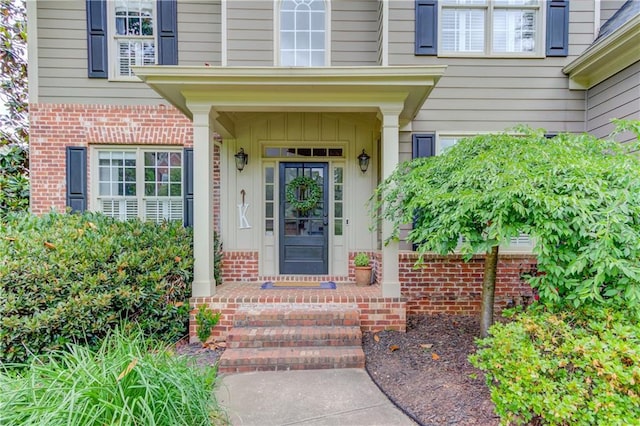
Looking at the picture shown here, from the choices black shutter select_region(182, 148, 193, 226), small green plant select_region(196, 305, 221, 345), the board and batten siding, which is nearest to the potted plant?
small green plant select_region(196, 305, 221, 345)

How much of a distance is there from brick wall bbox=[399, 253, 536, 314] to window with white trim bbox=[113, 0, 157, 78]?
5.27 metres

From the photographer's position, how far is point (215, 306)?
3.71 metres

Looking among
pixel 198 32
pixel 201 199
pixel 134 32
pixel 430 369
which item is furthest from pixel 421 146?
pixel 134 32

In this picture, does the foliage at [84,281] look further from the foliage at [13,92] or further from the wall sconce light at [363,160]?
the foliage at [13,92]

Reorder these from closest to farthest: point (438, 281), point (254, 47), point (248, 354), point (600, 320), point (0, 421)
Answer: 1. point (0, 421)
2. point (600, 320)
3. point (248, 354)
4. point (438, 281)
5. point (254, 47)

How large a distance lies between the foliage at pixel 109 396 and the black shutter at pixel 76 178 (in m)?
3.54

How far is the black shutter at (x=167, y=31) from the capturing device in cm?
507

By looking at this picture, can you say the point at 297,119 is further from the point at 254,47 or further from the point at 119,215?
the point at 119,215

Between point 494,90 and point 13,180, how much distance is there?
28.6ft

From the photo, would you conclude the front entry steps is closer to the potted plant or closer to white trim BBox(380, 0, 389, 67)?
the potted plant

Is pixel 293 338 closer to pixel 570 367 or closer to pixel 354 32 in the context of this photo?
pixel 570 367

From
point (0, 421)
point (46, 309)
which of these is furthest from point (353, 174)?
point (0, 421)

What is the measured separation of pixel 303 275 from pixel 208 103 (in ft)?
9.65

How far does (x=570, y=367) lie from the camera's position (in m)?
1.85
